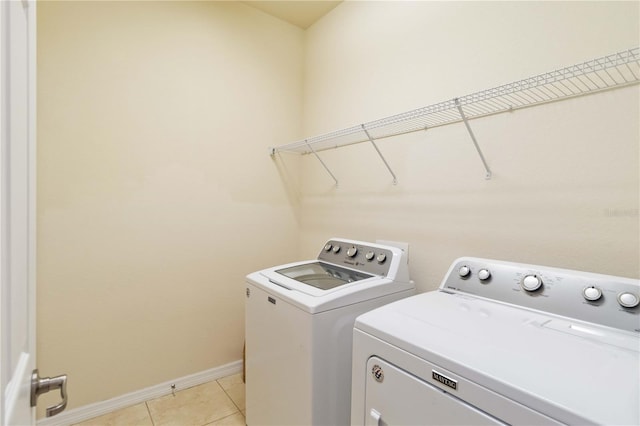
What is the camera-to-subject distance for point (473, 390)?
0.72 metres

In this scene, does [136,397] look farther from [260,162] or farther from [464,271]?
[464,271]

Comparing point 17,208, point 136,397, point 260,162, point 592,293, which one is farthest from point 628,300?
point 136,397

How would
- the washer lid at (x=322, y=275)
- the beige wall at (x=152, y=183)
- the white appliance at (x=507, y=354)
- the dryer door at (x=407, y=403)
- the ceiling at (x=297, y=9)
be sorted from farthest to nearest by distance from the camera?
the ceiling at (x=297, y=9) < the beige wall at (x=152, y=183) < the washer lid at (x=322, y=275) < the dryer door at (x=407, y=403) < the white appliance at (x=507, y=354)

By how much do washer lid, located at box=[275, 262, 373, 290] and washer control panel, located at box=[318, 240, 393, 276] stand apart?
0.05 metres

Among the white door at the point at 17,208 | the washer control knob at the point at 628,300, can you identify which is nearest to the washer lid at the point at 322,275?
the washer control knob at the point at 628,300

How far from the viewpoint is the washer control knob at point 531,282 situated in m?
1.10

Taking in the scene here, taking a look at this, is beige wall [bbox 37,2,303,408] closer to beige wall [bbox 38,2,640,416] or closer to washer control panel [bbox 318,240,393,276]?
beige wall [bbox 38,2,640,416]

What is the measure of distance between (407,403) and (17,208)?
101cm

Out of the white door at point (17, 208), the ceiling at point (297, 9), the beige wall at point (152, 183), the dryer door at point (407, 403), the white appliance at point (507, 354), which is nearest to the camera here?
the white door at point (17, 208)

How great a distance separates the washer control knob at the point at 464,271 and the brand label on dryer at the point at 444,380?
2.05 feet

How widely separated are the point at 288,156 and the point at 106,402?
211cm

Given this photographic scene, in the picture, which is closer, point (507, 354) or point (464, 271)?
point (507, 354)

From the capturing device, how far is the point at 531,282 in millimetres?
1116

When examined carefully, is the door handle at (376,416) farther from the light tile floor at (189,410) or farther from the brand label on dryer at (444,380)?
the light tile floor at (189,410)
